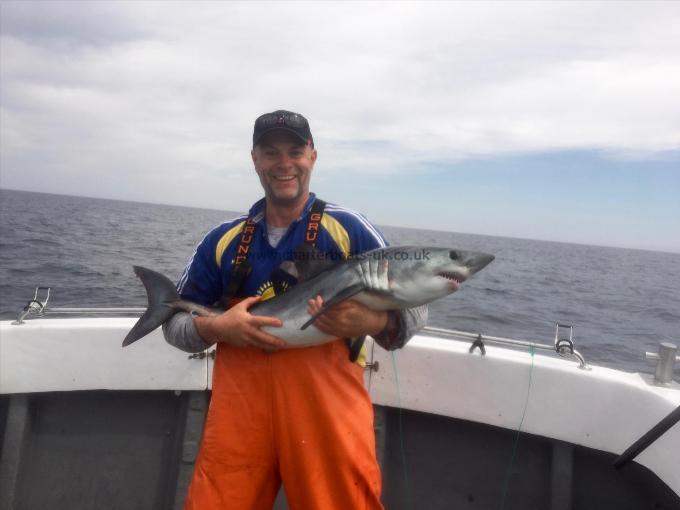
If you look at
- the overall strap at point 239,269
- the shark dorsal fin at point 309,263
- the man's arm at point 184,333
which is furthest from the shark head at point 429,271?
the man's arm at point 184,333

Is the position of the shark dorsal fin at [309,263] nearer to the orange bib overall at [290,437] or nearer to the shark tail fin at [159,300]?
the orange bib overall at [290,437]

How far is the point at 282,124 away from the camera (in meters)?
3.23

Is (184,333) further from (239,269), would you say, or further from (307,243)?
(307,243)

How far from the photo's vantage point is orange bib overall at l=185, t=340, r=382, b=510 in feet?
9.39

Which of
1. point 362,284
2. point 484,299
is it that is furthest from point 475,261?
point 484,299

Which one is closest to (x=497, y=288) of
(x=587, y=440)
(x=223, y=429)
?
(x=587, y=440)

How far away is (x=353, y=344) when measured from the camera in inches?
120

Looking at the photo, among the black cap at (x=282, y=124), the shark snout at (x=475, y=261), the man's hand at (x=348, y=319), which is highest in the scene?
the black cap at (x=282, y=124)

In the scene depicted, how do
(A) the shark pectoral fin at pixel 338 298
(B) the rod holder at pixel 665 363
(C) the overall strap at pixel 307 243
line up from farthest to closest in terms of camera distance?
1. (B) the rod holder at pixel 665 363
2. (C) the overall strap at pixel 307 243
3. (A) the shark pectoral fin at pixel 338 298

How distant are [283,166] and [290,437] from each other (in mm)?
1826

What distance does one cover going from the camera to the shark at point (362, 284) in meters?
2.74

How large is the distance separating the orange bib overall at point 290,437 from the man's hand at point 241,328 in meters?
0.13

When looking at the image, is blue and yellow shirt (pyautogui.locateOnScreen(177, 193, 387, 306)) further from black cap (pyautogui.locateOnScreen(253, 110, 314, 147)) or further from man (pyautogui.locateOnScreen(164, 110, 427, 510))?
black cap (pyautogui.locateOnScreen(253, 110, 314, 147))

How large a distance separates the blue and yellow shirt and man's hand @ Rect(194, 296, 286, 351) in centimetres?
36
